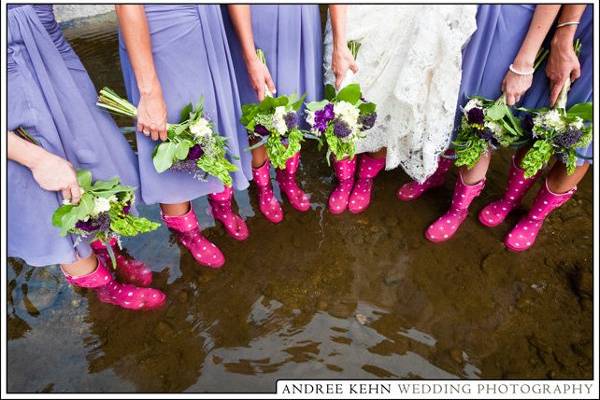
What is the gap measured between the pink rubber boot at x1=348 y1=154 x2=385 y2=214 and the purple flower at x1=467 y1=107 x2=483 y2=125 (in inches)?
29.5

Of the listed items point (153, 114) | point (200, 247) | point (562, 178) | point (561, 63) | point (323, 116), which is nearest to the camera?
point (153, 114)

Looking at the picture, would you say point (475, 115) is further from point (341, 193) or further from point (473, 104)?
point (341, 193)

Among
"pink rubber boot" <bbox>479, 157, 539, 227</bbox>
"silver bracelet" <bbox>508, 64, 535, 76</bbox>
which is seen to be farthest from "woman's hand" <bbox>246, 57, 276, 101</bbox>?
"pink rubber boot" <bbox>479, 157, 539, 227</bbox>

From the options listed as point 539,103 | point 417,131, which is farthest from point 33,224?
point 539,103

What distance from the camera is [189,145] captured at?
6.68ft

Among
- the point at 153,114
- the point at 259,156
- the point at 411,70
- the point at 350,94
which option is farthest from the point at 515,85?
the point at 153,114

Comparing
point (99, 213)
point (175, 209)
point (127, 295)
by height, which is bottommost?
point (127, 295)

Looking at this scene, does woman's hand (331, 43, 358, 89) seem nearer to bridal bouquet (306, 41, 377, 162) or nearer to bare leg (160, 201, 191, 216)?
bridal bouquet (306, 41, 377, 162)

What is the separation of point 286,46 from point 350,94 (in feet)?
1.39

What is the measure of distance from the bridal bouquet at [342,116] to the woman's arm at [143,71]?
780 millimetres

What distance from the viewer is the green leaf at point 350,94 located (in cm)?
220

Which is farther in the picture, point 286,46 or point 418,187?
point 418,187

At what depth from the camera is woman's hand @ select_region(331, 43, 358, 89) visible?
225cm

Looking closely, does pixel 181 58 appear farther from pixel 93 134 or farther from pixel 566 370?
pixel 566 370
